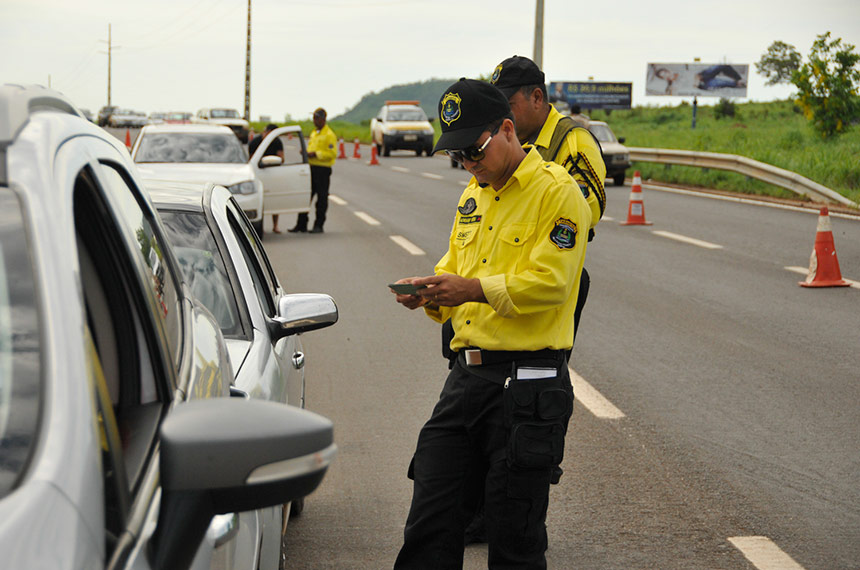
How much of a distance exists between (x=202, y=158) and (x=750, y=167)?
12756 millimetres

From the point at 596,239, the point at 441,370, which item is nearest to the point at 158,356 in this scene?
the point at 441,370

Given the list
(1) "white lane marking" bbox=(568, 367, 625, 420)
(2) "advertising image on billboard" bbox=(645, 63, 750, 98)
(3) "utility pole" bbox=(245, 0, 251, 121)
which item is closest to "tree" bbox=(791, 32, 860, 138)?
(1) "white lane marking" bbox=(568, 367, 625, 420)

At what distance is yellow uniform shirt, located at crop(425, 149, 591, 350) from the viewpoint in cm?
324

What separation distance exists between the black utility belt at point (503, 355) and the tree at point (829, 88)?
2598 centimetres

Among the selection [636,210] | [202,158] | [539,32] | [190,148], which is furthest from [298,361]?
[539,32]

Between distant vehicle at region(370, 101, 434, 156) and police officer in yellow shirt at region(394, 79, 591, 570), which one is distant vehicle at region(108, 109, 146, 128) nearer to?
distant vehicle at region(370, 101, 434, 156)

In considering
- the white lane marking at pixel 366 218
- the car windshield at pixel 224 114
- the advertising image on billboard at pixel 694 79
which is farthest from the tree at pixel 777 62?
the white lane marking at pixel 366 218

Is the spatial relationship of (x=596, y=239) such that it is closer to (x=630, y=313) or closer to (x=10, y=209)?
(x=630, y=313)

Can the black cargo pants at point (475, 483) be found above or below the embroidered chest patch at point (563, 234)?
below

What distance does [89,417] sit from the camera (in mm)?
1454

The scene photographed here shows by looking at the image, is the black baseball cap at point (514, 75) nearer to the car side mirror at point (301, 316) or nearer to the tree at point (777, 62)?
the car side mirror at point (301, 316)

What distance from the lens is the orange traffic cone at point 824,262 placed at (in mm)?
11117

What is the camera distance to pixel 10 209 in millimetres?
1500

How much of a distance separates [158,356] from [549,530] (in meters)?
2.92
